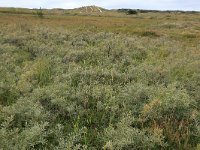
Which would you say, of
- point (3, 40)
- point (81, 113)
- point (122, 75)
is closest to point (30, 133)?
point (81, 113)

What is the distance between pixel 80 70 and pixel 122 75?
147 centimetres

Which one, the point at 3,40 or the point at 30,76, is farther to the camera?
the point at 3,40

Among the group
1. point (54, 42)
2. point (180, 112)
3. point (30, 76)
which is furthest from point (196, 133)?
point (54, 42)

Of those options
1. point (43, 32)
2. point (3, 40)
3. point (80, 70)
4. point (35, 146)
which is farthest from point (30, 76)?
point (43, 32)

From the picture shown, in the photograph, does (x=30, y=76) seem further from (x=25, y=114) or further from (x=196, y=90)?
(x=196, y=90)

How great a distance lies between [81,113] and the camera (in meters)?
9.02

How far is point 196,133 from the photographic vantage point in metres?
8.16

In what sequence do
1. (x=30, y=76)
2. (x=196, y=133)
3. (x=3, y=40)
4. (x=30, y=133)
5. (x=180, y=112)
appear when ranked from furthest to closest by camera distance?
(x=3, y=40) → (x=30, y=76) → (x=180, y=112) → (x=196, y=133) → (x=30, y=133)

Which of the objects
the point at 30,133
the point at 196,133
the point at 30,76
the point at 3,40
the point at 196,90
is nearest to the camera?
the point at 30,133

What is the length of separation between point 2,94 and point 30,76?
1799 millimetres

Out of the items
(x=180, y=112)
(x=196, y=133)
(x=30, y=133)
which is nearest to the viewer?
(x=30, y=133)

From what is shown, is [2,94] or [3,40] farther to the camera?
[3,40]

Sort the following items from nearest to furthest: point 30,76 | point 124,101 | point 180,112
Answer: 1. point 180,112
2. point 124,101
3. point 30,76

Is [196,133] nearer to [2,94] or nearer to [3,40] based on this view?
[2,94]
